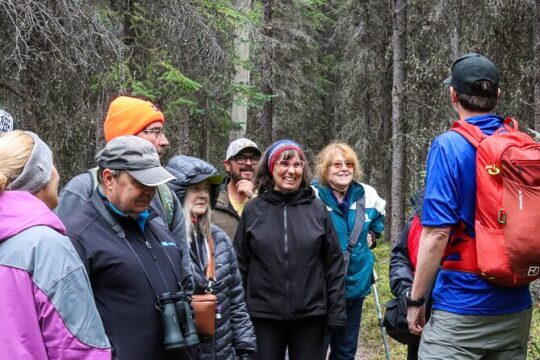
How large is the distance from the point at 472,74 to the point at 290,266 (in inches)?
81.1

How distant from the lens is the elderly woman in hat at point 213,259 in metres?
4.21

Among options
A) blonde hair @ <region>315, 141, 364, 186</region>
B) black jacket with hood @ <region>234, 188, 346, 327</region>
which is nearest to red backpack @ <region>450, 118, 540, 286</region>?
black jacket with hood @ <region>234, 188, 346, 327</region>

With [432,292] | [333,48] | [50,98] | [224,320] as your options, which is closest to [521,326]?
[432,292]

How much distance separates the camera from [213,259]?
427 cm

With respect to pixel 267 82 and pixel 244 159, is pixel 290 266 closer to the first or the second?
pixel 244 159

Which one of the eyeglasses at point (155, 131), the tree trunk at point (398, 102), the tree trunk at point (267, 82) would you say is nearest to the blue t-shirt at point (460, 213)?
the eyeglasses at point (155, 131)

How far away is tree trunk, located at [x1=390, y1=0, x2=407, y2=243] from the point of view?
49.4 feet

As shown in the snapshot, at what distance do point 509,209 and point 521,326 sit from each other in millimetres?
736

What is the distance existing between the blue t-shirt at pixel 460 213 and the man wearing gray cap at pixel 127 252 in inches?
55.5

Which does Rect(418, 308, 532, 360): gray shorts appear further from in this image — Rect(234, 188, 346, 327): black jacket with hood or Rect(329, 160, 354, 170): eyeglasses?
Rect(329, 160, 354, 170): eyeglasses

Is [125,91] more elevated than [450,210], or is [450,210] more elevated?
[125,91]

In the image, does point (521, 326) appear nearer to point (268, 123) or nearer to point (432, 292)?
point (432, 292)

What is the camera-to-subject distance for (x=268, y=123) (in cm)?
1816

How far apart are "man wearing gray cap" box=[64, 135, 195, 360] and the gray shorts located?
1.36 m
